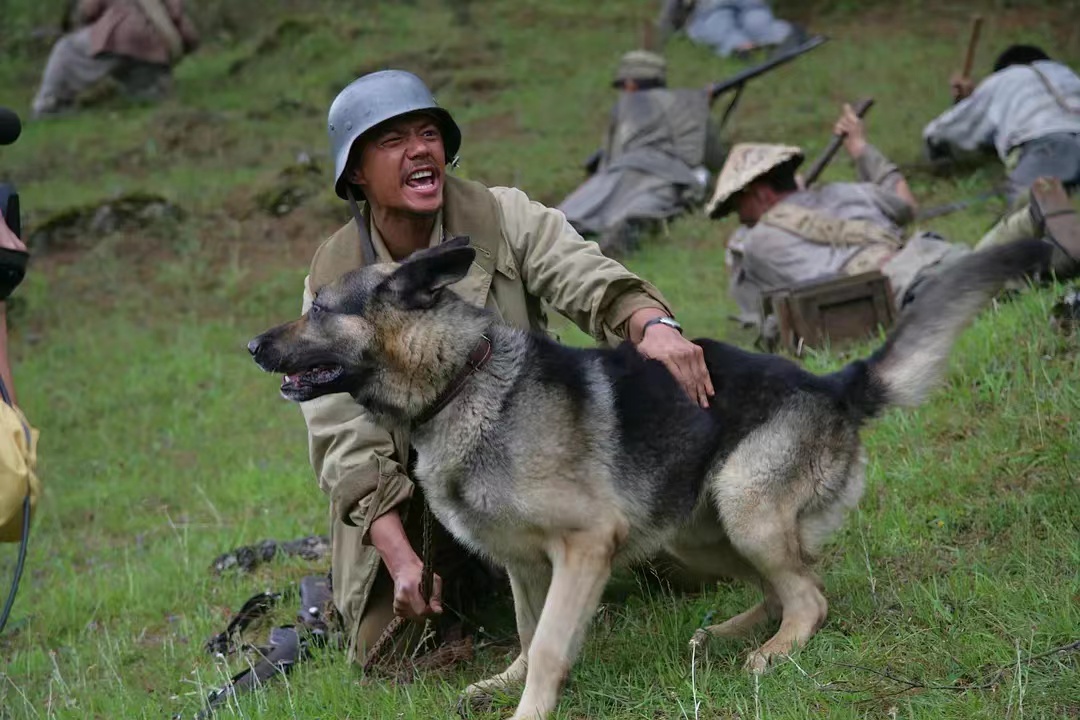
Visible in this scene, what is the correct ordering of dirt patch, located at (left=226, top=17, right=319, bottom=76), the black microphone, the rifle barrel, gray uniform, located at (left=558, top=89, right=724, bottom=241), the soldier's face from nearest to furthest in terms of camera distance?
the black microphone, the soldier's face, gray uniform, located at (left=558, top=89, right=724, bottom=241), the rifle barrel, dirt patch, located at (left=226, top=17, right=319, bottom=76)

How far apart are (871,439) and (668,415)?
2.22 metres

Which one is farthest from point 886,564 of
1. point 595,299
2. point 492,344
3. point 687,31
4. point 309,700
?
point 687,31

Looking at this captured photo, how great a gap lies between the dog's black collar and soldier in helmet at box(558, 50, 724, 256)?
24.7 feet

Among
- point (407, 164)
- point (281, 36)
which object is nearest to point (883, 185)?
point (407, 164)

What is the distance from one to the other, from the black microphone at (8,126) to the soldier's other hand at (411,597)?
6.49ft

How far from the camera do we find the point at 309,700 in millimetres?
4465

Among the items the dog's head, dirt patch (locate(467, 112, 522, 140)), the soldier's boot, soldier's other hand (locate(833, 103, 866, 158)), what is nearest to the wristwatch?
the dog's head

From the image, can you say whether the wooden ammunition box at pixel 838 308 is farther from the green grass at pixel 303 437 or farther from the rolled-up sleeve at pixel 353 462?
the rolled-up sleeve at pixel 353 462

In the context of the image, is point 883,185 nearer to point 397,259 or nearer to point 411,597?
point 397,259

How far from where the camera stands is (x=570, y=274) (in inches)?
188

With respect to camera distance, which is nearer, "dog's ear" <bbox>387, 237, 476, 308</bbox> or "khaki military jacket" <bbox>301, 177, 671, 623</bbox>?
"dog's ear" <bbox>387, 237, 476, 308</bbox>

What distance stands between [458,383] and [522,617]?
971 mm

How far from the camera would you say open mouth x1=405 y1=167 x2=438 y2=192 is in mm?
4645

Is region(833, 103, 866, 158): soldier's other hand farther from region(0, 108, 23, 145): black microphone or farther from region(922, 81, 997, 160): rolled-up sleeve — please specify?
region(0, 108, 23, 145): black microphone
